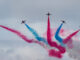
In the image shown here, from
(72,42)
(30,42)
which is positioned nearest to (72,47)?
(72,42)

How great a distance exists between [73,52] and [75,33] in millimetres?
6868

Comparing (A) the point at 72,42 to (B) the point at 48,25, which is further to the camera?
(A) the point at 72,42

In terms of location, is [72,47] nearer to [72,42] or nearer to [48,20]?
[72,42]

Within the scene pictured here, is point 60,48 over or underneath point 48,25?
underneath

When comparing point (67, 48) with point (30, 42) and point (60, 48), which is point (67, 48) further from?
point (30, 42)

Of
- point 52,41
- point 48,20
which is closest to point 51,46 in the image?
point 52,41

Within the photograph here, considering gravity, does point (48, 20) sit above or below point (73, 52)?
above

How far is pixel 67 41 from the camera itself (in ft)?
381

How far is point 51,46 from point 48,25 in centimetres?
742

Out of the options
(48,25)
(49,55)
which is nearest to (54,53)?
(49,55)

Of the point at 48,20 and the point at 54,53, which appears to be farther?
the point at 54,53

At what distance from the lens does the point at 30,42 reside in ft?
372

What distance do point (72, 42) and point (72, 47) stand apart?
1310 mm

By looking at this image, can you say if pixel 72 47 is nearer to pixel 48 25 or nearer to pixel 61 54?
pixel 61 54
